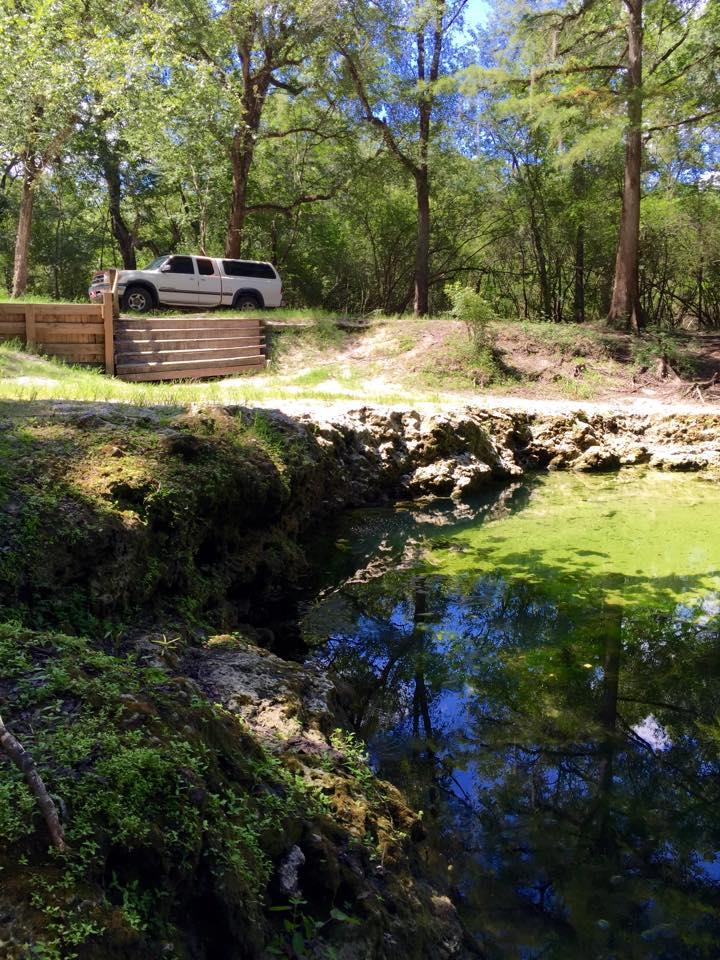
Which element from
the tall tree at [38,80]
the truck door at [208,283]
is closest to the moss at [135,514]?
the truck door at [208,283]

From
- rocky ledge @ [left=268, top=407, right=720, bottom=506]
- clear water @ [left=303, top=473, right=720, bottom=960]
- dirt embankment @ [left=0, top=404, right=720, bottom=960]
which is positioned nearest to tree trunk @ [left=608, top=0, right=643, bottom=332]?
rocky ledge @ [left=268, top=407, right=720, bottom=506]

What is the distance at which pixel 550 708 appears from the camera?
4863 millimetres

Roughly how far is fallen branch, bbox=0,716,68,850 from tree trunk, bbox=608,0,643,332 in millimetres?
17197

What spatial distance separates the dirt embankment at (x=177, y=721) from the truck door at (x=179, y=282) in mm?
12268

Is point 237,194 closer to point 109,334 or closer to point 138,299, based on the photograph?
point 138,299

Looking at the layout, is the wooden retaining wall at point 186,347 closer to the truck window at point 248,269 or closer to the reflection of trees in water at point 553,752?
the truck window at point 248,269

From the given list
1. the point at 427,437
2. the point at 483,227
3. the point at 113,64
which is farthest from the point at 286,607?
the point at 483,227

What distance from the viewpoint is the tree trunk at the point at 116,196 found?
25531 millimetres

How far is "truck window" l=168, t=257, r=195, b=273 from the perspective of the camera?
746 inches

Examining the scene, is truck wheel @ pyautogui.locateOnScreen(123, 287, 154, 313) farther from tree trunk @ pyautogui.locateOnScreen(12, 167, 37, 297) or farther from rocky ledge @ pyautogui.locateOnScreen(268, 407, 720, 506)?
rocky ledge @ pyautogui.locateOnScreen(268, 407, 720, 506)

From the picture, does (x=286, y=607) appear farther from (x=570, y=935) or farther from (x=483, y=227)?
(x=483, y=227)

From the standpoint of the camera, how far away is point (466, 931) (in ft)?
9.91

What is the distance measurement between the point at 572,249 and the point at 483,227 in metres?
4.42

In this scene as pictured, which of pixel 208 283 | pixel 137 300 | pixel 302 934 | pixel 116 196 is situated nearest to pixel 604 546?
pixel 302 934
